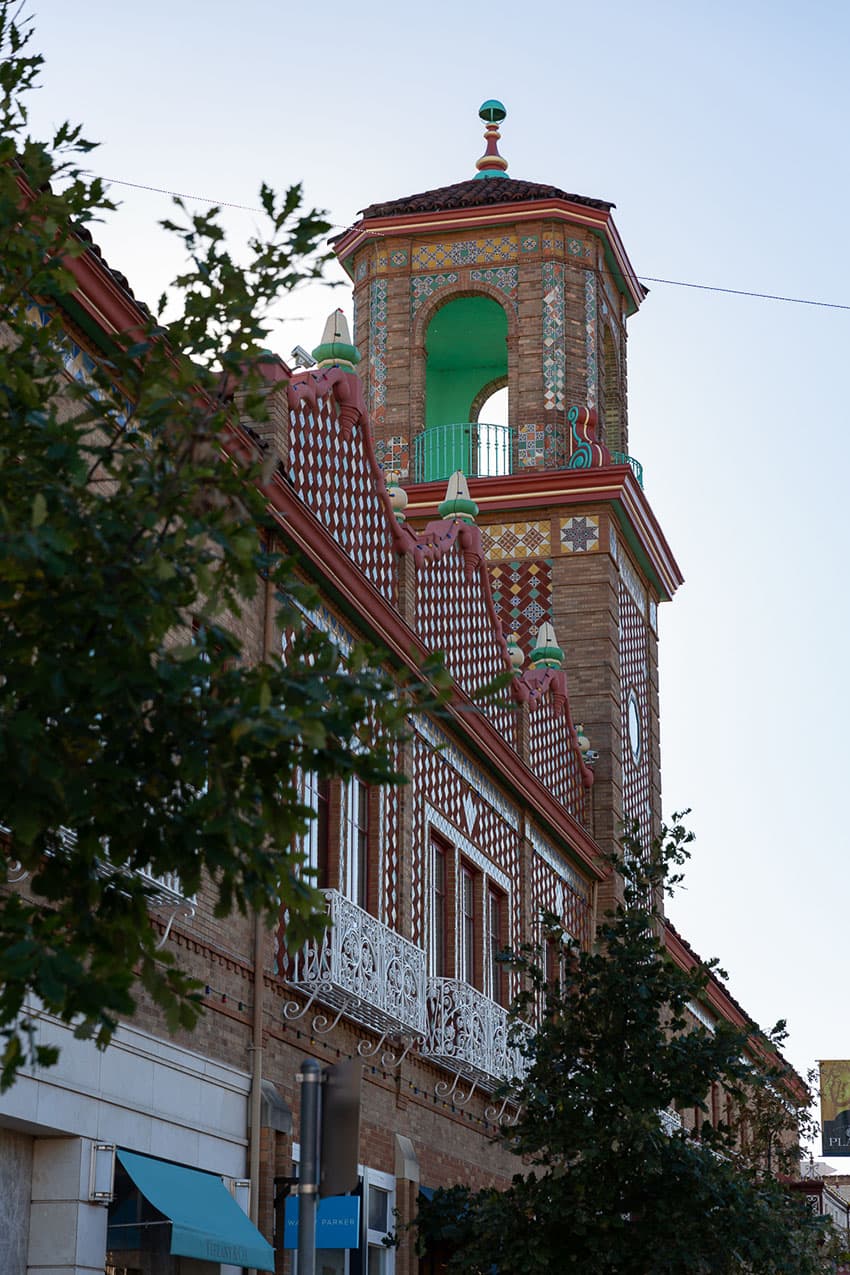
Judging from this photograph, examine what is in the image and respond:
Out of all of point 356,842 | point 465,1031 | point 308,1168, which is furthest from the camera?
point 465,1031

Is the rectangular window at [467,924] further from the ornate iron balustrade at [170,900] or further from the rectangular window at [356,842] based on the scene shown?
the ornate iron balustrade at [170,900]

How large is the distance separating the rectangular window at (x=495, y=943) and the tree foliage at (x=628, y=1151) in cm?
505

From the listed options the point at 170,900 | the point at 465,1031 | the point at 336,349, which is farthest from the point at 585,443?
the point at 170,900

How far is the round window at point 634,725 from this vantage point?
34000mm

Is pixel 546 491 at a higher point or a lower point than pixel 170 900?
higher

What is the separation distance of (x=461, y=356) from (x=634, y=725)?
806 centimetres

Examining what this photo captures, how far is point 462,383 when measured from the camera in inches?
1500

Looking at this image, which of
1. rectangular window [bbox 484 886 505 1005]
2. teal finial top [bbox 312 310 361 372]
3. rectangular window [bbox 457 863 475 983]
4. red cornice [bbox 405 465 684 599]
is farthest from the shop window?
red cornice [bbox 405 465 684 599]

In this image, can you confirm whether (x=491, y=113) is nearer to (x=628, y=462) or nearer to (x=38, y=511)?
(x=628, y=462)

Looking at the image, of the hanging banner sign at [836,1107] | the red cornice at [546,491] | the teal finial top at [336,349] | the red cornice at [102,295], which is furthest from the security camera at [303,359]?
the hanging banner sign at [836,1107]

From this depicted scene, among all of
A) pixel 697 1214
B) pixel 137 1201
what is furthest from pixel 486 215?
pixel 137 1201

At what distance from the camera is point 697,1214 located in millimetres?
17453

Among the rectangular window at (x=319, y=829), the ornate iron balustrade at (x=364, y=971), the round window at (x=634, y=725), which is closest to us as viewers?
the ornate iron balustrade at (x=364, y=971)

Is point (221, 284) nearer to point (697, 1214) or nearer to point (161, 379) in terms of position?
point (161, 379)
